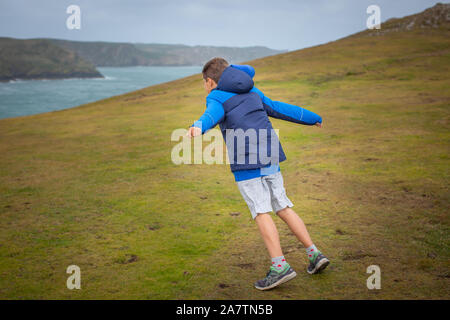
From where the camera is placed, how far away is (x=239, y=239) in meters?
4.63

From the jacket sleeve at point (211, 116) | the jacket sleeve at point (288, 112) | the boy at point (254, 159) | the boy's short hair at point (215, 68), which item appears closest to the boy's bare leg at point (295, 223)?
the boy at point (254, 159)

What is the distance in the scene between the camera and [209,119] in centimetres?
334

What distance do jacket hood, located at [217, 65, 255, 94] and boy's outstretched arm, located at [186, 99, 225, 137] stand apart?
0.17 meters

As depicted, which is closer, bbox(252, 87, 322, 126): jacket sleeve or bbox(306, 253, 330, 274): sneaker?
bbox(306, 253, 330, 274): sneaker

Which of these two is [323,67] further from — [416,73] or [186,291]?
[186,291]

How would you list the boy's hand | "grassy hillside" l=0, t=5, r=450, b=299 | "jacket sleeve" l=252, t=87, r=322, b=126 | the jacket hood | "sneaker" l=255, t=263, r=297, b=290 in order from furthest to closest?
1. "jacket sleeve" l=252, t=87, r=322, b=126
2. "grassy hillside" l=0, t=5, r=450, b=299
3. the jacket hood
4. "sneaker" l=255, t=263, r=297, b=290
5. the boy's hand

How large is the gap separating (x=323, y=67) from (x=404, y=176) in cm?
2170

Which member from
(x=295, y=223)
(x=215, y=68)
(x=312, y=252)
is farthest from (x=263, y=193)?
(x=215, y=68)

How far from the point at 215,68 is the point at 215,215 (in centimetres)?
248

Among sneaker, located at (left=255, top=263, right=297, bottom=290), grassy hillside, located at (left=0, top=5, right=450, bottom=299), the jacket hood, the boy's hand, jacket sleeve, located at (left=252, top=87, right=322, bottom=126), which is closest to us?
the boy's hand

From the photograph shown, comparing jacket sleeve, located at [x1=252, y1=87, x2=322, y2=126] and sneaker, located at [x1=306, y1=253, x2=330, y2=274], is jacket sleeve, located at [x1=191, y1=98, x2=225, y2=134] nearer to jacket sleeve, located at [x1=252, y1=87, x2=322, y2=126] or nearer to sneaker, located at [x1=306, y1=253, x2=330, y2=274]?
jacket sleeve, located at [x1=252, y1=87, x2=322, y2=126]

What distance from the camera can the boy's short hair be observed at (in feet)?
11.9

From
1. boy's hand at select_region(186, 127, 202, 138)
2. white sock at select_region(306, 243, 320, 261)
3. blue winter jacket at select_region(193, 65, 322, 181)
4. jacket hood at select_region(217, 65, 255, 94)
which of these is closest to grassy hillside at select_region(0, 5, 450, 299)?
white sock at select_region(306, 243, 320, 261)

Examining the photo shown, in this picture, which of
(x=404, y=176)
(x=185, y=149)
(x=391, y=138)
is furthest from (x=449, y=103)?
(x=185, y=149)
